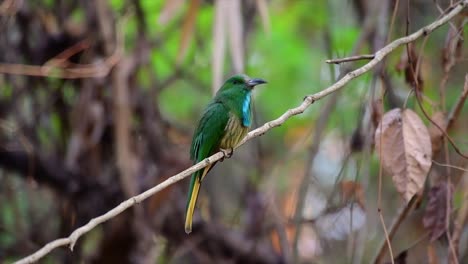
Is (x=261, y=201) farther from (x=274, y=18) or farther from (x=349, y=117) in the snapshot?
(x=274, y=18)

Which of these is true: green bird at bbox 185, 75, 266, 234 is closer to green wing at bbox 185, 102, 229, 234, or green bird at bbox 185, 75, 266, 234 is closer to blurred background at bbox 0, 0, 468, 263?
green wing at bbox 185, 102, 229, 234

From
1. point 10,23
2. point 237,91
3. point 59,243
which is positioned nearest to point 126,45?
point 10,23

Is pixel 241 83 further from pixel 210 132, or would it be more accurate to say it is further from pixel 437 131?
pixel 437 131

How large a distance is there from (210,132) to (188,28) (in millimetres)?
827

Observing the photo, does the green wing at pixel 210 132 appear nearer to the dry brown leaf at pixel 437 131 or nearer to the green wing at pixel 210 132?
the green wing at pixel 210 132

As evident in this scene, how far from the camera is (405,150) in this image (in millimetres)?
2850

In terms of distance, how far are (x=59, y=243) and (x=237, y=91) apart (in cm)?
169

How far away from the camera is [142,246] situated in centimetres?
480

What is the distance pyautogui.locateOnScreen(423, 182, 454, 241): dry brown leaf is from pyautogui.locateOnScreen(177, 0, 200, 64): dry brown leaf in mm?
1728

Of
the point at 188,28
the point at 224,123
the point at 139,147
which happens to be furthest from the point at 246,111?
the point at 139,147

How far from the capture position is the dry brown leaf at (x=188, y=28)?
14.3ft

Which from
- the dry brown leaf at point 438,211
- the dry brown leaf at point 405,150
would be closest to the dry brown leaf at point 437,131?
the dry brown leaf at point 438,211

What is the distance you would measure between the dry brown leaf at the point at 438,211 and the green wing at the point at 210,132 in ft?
3.55

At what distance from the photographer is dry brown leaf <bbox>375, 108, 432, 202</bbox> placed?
9.25 ft
